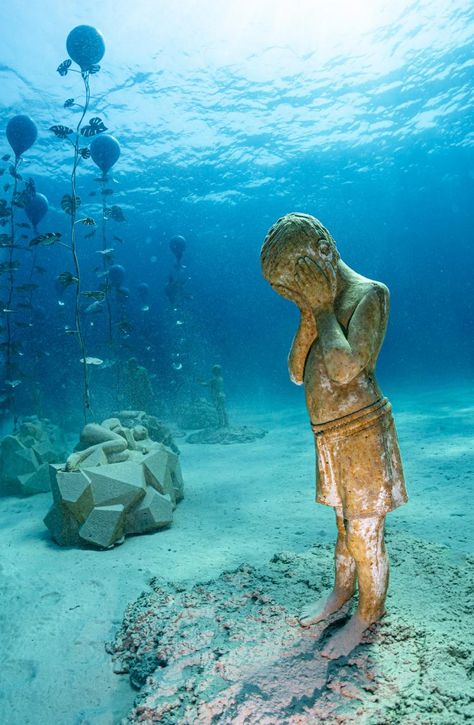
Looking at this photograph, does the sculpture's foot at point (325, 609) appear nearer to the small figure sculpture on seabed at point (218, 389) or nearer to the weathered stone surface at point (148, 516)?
the weathered stone surface at point (148, 516)

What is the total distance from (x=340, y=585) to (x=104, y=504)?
2.63m

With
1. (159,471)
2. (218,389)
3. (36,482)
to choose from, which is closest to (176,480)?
(159,471)

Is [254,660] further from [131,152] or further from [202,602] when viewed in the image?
[131,152]

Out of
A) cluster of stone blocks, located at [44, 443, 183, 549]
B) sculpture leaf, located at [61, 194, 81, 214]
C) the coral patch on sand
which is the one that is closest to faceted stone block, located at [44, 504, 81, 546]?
cluster of stone blocks, located at [44, 443, 183, 549]

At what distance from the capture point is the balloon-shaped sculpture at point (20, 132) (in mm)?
7953

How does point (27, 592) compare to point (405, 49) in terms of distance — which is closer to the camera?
point (27, 592)

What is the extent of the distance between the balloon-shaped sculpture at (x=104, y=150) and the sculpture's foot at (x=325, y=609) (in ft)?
31.4

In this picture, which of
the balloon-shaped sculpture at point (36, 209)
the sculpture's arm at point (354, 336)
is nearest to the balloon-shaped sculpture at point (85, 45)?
the balloon-shaped sculpture at point (36, 209)

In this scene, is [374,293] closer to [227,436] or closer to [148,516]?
[148,516]

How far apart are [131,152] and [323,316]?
25055 millimetres

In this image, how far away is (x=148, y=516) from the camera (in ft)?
14.4

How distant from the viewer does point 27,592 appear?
328 centimetres

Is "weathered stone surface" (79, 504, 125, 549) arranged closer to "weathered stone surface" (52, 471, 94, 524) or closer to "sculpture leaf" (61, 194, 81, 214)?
"weathered stone surface" (52, 471, 94, 524)

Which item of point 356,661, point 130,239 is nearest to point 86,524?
point 356,661
